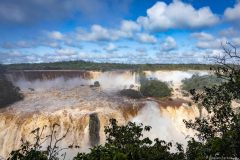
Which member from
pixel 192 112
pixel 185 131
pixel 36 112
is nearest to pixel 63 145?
pixel 36 112

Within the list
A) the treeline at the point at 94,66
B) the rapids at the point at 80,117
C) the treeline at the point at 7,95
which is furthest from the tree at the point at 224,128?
the treeline at the point at 94,66

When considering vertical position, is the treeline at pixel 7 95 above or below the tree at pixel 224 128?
below

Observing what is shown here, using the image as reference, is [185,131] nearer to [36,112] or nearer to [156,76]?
[36,112]

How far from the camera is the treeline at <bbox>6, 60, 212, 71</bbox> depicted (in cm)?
9631

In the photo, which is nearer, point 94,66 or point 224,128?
point 224,128

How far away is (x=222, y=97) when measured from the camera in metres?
15.9

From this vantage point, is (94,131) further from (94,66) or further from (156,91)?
(94,66)

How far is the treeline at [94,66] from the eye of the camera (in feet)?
316

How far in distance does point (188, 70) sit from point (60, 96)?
153 feet

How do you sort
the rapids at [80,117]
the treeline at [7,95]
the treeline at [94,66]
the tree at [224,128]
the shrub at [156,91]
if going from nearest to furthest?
the tree at [224,128], the rapids at [80,117], the treeline at [7,95], the shrub at [156,91], the treeline at [94,66]

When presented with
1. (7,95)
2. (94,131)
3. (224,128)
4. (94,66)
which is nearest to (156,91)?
(7,95)

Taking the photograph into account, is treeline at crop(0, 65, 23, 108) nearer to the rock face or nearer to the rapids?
the rapids

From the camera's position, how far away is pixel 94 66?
123 meters

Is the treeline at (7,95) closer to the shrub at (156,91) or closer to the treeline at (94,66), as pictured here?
the shrub at (156,91)
